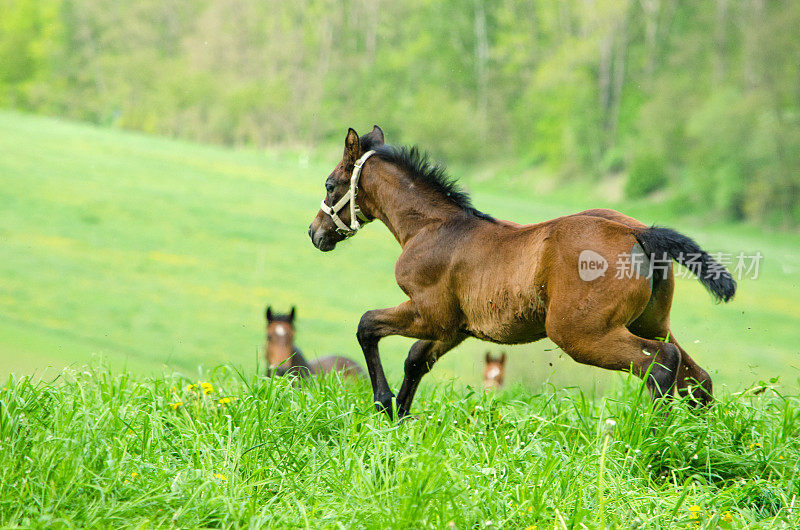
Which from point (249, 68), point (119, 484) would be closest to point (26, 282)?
point (249, 68)

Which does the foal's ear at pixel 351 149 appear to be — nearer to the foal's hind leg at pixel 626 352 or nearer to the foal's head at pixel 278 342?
the foal's hind leg at pixel 626 352

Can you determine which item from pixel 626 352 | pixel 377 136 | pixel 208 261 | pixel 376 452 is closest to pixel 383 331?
pixel 376 452

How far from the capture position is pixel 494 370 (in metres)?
7.35

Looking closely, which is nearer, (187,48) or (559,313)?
(559,313)

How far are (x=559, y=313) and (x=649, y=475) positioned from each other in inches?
33.1

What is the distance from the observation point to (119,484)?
117 inches

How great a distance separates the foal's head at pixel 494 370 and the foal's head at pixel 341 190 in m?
3.25

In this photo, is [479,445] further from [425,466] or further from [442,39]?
[442,39]

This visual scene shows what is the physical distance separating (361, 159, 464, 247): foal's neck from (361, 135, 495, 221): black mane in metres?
0.03

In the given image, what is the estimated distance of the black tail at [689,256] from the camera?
137 inches

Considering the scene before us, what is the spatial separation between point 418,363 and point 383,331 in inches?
13.0

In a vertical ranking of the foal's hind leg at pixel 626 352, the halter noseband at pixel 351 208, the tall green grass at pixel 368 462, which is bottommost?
the tall green grass at pixel 368 462

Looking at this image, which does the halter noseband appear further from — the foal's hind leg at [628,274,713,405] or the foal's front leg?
the foal's hind leg at [628,274,713,405]

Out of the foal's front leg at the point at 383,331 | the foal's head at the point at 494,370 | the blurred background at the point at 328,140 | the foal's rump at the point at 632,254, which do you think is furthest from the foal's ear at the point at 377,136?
the blurred background at the point at 328,140
